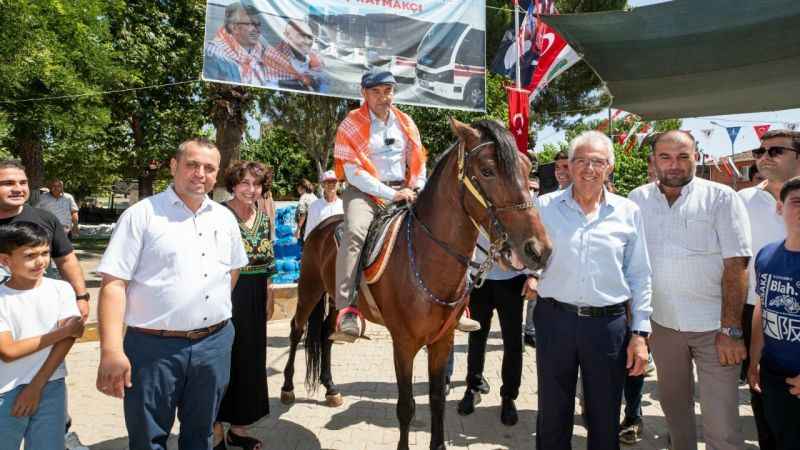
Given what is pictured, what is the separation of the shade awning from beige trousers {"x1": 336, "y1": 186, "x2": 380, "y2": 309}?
3.26m

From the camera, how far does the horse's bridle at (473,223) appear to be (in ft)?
8.70

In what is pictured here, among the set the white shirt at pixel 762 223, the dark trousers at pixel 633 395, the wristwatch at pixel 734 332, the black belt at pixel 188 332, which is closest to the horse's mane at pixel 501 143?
the wristwatch at pixel 734 332

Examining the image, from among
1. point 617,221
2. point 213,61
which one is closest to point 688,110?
point 617,221

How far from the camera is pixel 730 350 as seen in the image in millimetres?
2619

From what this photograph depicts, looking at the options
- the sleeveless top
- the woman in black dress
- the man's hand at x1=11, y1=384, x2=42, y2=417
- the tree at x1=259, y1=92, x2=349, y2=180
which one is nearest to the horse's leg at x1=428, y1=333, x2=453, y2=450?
the woman in black dress

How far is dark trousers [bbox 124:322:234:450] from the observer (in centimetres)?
236

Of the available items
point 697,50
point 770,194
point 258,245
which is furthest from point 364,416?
point 697,50

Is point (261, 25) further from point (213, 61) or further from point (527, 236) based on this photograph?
point (527, 236)

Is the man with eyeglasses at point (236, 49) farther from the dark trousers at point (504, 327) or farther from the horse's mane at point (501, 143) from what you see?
the horse's mane at point (501, 143)

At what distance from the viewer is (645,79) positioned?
5898 millimetres

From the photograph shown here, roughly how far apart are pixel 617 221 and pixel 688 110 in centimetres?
557

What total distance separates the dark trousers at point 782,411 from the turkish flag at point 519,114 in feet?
17.7

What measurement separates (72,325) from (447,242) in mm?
2177

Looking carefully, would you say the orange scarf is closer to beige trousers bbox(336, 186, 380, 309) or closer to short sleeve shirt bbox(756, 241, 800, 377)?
beige trousers bbox(336, 186, 380, 309)
